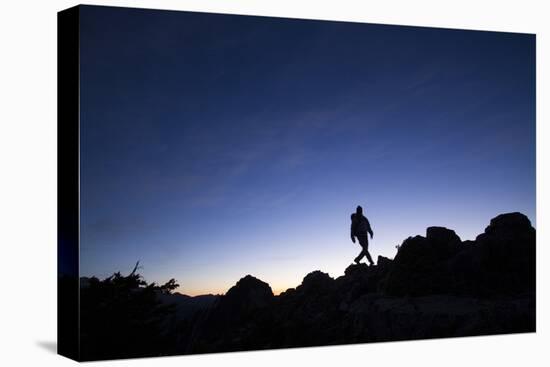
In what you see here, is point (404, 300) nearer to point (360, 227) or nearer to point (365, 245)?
point (365, 245)

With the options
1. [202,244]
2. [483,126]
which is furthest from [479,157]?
[202,244]

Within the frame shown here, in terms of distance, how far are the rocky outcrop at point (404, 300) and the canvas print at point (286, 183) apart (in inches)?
1.0

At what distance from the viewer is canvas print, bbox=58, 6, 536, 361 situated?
14328 millimetres

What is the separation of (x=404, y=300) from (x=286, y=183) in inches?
96.4

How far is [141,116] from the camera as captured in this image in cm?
1454

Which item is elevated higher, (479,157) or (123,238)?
(479,157)

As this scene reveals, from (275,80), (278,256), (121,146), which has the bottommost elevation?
(278,256)

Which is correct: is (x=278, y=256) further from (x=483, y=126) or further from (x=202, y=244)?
(x=483, y=126)

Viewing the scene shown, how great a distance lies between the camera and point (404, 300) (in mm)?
16125

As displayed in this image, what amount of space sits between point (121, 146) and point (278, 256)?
108 inches

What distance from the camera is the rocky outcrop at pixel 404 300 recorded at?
49.9 ft

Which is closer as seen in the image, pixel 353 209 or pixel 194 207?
pixel 194 207

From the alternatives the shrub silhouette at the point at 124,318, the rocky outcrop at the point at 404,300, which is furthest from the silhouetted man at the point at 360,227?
the shrub silhouette at the point at 124,318

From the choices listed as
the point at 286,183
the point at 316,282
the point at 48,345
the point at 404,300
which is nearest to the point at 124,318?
the point at 48,345
